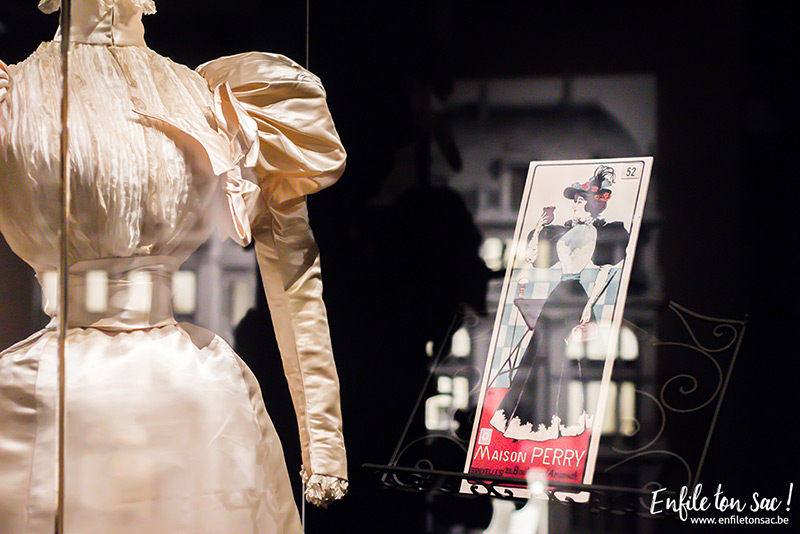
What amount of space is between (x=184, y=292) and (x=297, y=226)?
0.21 m

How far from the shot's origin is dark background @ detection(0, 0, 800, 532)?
49.7 inches

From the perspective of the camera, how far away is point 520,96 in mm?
1423

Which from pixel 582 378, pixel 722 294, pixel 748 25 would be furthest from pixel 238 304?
pixel 748 25

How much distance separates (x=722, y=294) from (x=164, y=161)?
2.59 feet

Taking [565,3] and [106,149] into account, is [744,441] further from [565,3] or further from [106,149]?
[106,149]

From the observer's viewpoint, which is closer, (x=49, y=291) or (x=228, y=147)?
(x=49, y=291)

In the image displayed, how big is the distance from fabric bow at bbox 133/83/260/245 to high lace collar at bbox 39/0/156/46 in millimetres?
108

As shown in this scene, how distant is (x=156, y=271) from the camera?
106cm

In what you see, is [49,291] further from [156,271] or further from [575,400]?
[575,400]

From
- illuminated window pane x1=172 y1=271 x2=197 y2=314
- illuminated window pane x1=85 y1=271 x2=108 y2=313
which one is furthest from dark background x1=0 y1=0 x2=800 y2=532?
illuminated window pane x1=85 y1=271 x2=108 y2=313

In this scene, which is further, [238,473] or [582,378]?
[582,378]

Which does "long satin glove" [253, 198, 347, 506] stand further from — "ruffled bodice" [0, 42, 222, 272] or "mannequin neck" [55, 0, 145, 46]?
"mannequin neck" [55, 0, 145, 46]

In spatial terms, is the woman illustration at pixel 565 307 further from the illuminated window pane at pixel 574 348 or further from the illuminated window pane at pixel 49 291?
the illuminated window pane at pixel 49 291

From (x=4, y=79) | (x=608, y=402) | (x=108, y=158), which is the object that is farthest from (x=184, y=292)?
(x=608, y=402)
